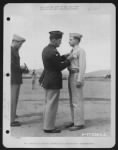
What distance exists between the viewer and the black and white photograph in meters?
0.77

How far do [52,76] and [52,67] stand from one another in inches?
1.0

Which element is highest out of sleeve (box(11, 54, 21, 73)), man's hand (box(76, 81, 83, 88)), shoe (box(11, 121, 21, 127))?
sleeve (box(11, 54, 21, 73))

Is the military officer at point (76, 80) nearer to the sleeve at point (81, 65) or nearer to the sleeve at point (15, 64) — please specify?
the sleeve at point (81, 65)

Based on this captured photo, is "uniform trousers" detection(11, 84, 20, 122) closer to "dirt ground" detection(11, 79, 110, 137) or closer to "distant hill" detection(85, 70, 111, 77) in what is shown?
"dirt ground" detection(11, 79, 110, 137)

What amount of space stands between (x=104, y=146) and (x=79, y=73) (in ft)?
0.70

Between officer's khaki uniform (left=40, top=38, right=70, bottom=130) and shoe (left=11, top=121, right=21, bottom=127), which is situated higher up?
officer's khaki uniform (left=40, top=38, right=70, bottom=130)

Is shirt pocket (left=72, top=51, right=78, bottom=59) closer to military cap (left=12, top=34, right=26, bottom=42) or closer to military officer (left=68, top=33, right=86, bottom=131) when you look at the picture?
military officer (left=68, top=33, right=86, bottom=131)

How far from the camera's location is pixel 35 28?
78cm

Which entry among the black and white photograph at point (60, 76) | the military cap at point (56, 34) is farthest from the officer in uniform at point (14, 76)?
the military cap at point (56, 34)

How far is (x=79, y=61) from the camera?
30.0 inches

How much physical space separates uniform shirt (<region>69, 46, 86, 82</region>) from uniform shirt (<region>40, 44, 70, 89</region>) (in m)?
0.02

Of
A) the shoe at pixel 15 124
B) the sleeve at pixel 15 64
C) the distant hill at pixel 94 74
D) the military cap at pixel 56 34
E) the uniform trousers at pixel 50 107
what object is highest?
the military cap at pixel 56 34

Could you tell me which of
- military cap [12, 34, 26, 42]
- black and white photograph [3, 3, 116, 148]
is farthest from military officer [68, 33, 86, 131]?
military cap [12, 34, 26, 42]

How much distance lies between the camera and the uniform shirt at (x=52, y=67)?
0.75 m
